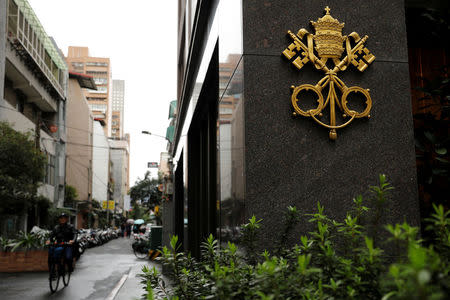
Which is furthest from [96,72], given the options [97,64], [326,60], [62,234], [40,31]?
[326,60]

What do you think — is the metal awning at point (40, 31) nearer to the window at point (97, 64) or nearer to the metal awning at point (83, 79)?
the metal awning at point (83, 79)

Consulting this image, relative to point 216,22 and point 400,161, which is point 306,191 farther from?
point 216,22

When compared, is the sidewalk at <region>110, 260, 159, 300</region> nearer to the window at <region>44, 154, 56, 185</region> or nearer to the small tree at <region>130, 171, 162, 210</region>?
the window at <region>44, 154, 56, 185</region>

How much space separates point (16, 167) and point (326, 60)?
63.1 feet

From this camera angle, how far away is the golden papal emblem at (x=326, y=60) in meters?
4.59

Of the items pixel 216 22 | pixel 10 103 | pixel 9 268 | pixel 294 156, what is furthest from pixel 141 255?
pixel 294 156

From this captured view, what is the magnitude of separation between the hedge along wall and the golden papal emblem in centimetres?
1472

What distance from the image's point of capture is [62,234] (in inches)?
487

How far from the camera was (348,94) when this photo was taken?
15.5 ft

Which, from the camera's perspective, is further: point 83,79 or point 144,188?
point 144,188

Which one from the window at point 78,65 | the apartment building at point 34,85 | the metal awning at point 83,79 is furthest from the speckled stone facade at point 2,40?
the window at point 78,65

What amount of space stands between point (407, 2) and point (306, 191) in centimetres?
321

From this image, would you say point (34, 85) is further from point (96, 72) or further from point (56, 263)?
point (96, 72)

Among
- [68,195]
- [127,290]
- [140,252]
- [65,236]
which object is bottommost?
[140,252]
